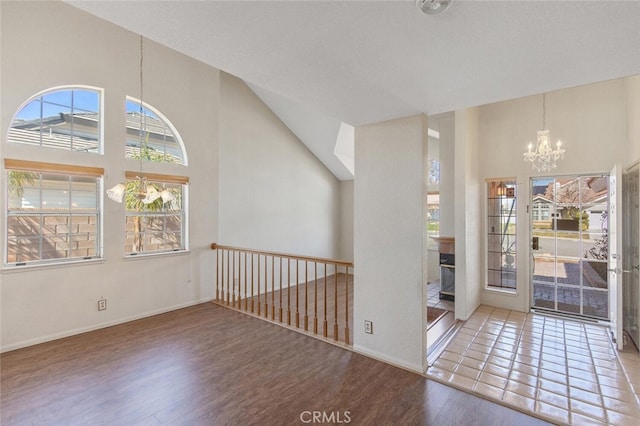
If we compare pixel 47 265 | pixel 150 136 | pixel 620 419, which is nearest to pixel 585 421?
pixel 620 419

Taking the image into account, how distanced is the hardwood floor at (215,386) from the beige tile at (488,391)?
3.5 inches

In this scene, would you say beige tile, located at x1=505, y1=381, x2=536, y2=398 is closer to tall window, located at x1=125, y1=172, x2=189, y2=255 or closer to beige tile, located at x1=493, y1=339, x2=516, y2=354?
beige tile, located at x1=493, y1=339, x2=516, y2=354

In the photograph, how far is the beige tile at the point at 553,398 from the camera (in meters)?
2.25

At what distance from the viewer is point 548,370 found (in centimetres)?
275

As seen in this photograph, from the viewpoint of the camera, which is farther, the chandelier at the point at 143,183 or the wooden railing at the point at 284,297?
the wooden railing at the point at 284,297

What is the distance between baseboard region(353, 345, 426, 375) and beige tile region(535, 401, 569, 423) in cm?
87

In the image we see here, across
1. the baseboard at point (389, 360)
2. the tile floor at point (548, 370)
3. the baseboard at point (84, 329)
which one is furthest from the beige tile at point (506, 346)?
the baseboard at point (84, 329)

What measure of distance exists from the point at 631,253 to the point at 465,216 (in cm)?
185

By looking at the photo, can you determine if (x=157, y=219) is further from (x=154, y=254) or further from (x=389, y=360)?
(x=389, y=360)

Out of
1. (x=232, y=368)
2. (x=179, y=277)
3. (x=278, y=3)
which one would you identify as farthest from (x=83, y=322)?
(x=278, y=3)

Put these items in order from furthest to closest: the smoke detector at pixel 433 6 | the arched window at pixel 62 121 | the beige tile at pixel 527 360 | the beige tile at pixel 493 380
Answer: the arched window at pixel 62 121 < the beige tile at pixel 527 360 < the beige tile at pixel 493 380 < the smoke detector at pixel 433 6

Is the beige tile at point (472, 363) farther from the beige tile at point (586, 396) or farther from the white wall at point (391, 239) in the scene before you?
the beige tile at point (586, 396)

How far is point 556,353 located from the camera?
311cm

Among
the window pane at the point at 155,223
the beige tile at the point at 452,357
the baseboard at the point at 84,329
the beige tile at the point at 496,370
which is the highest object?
the window pane at the point at 155,223
